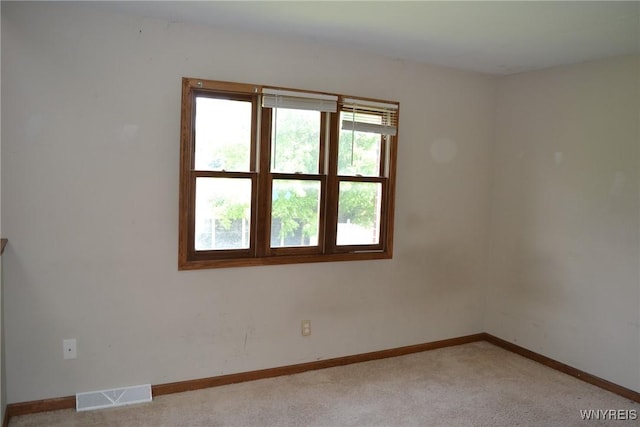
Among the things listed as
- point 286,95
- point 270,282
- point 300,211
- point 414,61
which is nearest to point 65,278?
point 270,282

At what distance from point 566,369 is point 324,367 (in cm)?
192

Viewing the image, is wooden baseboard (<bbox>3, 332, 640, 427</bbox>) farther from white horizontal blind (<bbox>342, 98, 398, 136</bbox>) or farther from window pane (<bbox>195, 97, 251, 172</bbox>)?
white horizontal blind (<bbox>342, 98, 398, 136</bbox>)

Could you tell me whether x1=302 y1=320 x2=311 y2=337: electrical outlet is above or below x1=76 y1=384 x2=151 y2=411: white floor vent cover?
above

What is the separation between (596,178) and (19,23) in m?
3.93

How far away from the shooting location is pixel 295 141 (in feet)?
11.0

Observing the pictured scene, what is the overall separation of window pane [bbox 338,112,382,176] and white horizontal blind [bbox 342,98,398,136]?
0.7 inches

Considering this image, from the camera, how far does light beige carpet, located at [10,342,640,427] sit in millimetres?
2773

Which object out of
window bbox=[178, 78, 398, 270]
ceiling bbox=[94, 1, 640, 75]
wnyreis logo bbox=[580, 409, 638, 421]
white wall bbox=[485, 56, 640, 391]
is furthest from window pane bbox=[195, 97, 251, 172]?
wnyreis logo bbox=[580, 409, 638, 421]

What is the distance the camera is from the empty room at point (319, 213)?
2.71 m

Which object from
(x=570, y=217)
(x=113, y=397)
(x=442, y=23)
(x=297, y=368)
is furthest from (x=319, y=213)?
(x=570, y=217)

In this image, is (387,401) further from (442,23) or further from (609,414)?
(442,23)

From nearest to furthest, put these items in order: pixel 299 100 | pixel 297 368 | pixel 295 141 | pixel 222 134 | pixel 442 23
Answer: pixel 442 23 < pixel 222 134 < pixel 299 100 < pixel 295 141 < pixel 297 368

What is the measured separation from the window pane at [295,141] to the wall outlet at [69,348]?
5.52 feet

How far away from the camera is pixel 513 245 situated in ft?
13.4
